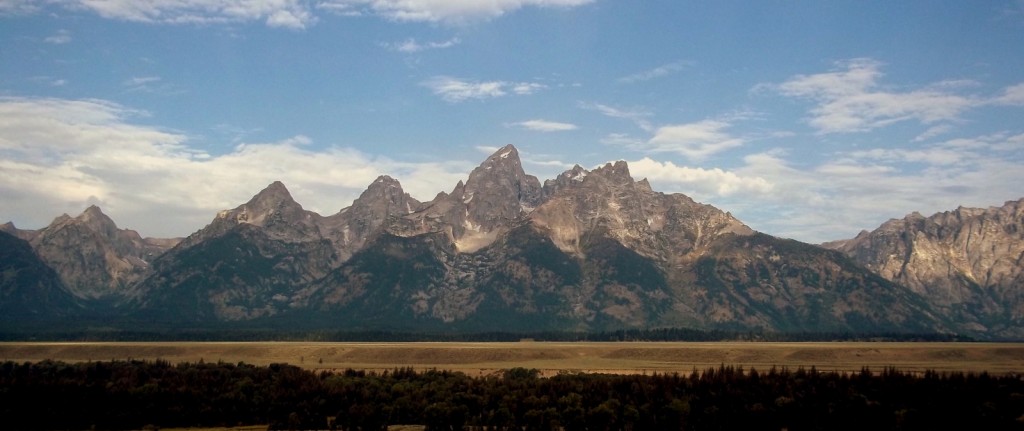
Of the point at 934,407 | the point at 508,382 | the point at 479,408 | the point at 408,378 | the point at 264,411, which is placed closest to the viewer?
the point at 934,407

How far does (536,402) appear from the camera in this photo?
151 m

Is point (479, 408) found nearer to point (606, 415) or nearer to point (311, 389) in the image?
point (606, 415)

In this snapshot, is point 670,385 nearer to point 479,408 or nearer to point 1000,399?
point 479,408

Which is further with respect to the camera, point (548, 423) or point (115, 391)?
point (115, 391)

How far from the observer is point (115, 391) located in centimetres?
16975

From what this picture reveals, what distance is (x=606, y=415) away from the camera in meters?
142

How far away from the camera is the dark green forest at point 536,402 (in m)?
138

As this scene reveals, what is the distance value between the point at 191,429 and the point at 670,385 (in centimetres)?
8067

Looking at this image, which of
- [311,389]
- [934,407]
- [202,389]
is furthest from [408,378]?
[934,407]

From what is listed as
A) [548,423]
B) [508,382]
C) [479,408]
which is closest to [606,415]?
[548,423]

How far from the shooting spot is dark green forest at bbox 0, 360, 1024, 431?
453 feet

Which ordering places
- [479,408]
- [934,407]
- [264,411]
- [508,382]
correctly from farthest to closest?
[508,382] < [264,411] < [479,408] < [934,407]

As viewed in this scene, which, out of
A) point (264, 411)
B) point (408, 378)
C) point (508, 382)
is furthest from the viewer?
point (408, 378)

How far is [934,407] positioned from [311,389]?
341ft
